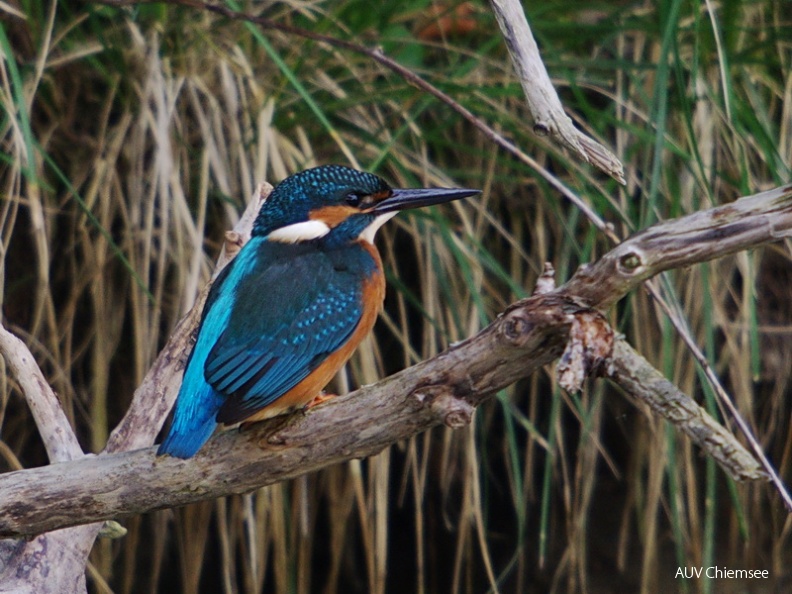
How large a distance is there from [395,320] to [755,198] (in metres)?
1.85

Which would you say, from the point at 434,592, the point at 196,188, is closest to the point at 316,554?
the point at 434,592

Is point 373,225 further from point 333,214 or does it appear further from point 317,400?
point 317,400

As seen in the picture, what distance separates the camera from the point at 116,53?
2605mm

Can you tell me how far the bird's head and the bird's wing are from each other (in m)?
0.08

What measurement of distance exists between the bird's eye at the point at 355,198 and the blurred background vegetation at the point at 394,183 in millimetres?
444

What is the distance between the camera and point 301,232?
2037 millimetres

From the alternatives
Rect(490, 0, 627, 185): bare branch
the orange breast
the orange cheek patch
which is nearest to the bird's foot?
the orange breast

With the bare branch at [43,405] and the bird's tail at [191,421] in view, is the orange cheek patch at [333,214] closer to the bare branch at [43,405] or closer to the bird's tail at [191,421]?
the bird's tail at [191,421]

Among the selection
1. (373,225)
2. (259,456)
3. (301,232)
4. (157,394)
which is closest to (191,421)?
(259,456)

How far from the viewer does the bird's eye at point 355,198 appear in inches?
80.6

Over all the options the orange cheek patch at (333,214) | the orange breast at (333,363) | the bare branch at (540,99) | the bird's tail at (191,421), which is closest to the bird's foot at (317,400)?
the orange breast at (333,363)

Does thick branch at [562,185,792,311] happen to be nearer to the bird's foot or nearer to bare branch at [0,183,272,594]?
the bird's foot

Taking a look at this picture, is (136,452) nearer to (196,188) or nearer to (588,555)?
(196,188)

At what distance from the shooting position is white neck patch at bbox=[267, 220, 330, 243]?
6.60ft
